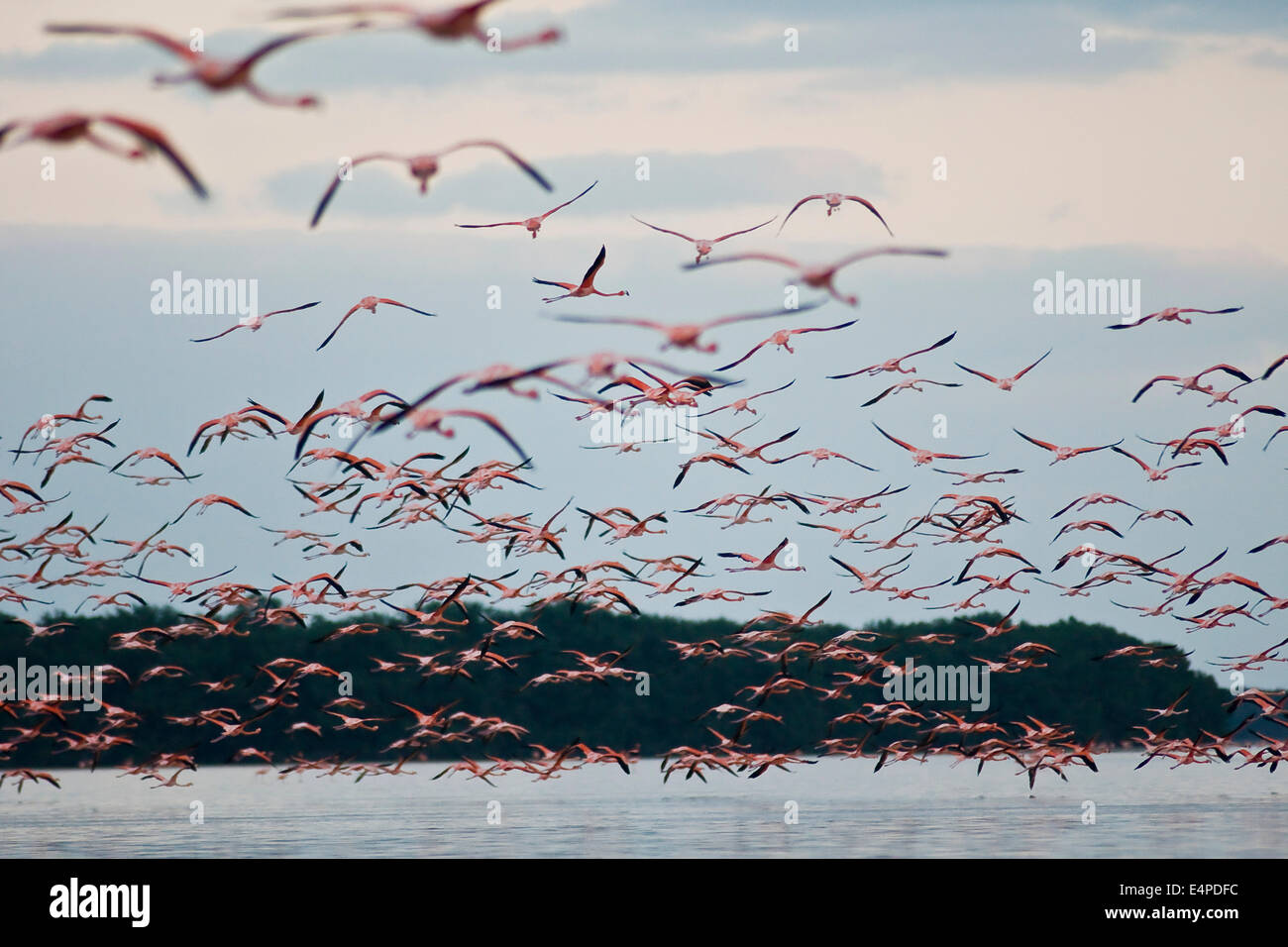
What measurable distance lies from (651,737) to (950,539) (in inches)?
1799

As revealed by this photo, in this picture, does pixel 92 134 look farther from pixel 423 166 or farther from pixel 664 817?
pixel 664 817

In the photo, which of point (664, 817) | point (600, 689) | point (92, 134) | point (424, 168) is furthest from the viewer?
point (600, 689)

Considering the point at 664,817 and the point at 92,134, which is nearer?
the point at 92,134

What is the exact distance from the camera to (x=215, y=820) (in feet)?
124

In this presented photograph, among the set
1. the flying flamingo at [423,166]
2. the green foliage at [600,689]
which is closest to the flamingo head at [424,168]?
the flying flamingo at [423,166]

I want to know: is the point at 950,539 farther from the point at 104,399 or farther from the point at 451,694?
the point at 451,694

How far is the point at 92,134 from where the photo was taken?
44.9 ft

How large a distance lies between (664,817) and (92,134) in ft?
90.6

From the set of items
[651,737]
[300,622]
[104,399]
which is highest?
[104,399]

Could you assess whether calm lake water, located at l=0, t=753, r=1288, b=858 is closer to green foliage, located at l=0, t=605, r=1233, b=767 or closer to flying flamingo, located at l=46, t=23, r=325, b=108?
green foliage, located at l=0, t=605, r=1233, b=767

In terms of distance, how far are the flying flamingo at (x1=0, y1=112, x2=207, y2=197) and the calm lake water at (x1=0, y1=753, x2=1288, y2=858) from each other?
17.7 m

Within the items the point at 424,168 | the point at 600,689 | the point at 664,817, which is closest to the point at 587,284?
the point at 424,168
